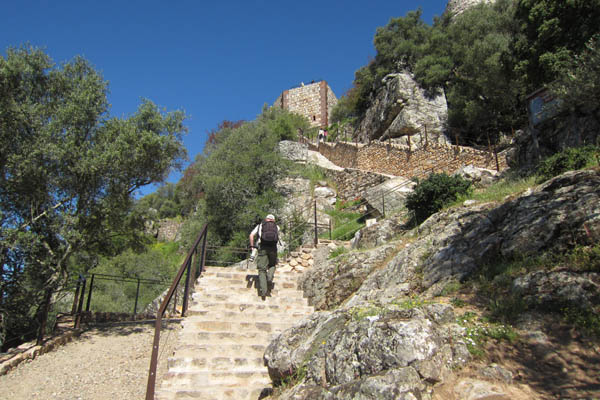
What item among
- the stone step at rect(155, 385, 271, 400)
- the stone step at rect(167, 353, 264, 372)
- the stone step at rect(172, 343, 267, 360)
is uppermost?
the stone step at rect(172, 343, 267, 360)

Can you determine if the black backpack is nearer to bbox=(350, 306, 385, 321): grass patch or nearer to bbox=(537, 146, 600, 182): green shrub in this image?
bbox=(350, 306, 385, 321): grass patch

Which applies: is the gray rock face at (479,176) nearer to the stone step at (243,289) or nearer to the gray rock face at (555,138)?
the gray rock face at (555,138)

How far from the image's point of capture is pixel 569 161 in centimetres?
748

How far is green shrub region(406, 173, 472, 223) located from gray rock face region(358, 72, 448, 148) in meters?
10.9

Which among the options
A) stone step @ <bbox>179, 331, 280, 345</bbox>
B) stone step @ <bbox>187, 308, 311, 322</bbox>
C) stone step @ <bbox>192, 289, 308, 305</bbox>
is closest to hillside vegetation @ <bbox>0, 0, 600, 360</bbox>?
stone step @ <bbox>192, 289, 308, 305</bbox>

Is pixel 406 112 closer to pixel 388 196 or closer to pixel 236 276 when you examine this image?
pixel 388 196

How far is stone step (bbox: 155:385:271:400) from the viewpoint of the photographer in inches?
184

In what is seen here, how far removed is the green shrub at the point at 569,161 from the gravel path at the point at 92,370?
832 cm

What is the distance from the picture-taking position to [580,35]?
1138cm

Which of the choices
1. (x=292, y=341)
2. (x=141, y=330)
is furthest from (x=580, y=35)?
(x=141, y=330)

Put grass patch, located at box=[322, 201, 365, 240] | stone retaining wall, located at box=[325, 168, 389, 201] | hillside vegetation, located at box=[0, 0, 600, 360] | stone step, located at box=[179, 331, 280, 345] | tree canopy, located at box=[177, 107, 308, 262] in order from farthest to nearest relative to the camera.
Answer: stone retaining wall, located at box=[325, 168, 389, 201] → tree canopy, located at box=[177, 107, 308, 262] → grass patch, located at box=[322, 201, 365, 240] → hillside vegetation, located at box=[0, 0, 600, 360] → stone step, located at box=[179, 331, 280, 345]


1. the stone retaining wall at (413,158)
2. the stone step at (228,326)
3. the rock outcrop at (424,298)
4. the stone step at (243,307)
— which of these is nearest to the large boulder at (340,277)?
the rock outcrop at (424,298)

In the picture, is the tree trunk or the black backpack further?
the black backpack

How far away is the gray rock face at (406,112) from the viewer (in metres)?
21.8
